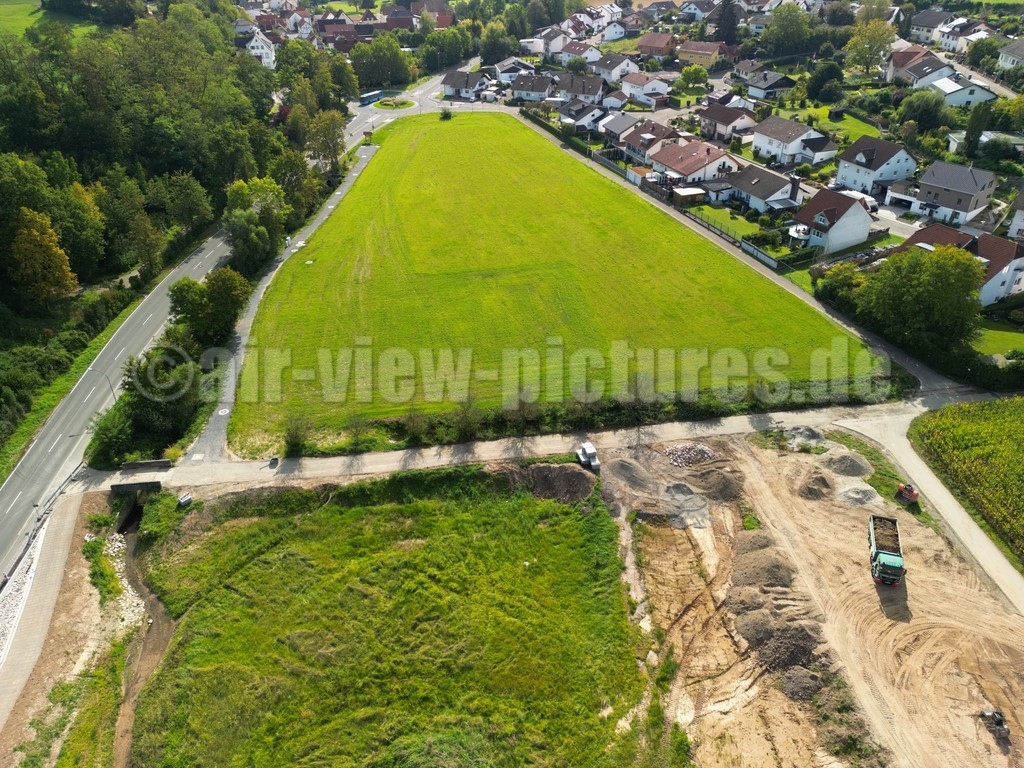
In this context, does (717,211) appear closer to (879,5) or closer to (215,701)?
(215,701)

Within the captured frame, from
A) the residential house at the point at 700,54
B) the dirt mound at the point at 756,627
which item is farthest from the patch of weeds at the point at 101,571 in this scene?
the residential house at the point at 700,54

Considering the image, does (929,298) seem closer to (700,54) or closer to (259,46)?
(700,54)

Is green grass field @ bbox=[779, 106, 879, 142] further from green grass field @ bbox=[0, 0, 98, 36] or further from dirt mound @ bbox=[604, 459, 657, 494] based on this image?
green grass field @ bbox=[0, 0, 98, 36]

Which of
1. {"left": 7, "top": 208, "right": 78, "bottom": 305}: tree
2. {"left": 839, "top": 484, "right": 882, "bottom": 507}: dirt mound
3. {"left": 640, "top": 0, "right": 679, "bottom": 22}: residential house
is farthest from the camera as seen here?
{"left": 640, "top": 0, "right": 679, "bottom": 22}: residential house

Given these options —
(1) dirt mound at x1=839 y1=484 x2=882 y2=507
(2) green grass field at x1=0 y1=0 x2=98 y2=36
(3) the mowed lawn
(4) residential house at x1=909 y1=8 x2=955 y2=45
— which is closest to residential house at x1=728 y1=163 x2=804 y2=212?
(3) the mowed lawn

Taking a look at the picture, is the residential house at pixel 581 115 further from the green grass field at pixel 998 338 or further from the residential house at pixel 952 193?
the green grass field at pixel 998 338

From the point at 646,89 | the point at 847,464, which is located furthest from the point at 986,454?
the point at 646,89
